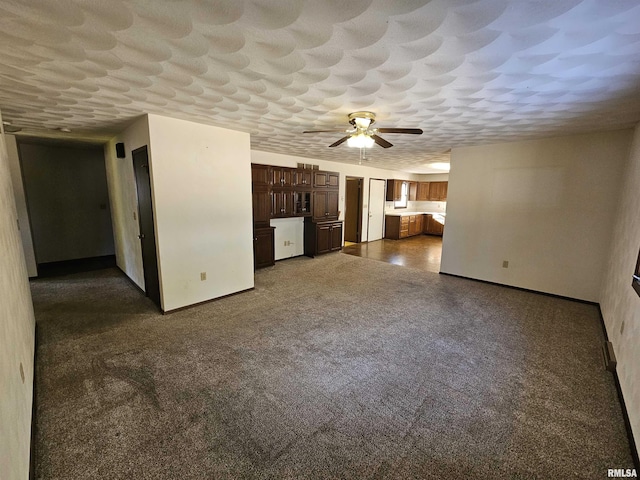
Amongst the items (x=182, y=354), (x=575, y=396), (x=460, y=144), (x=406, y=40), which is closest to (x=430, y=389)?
(x=575, y=396)

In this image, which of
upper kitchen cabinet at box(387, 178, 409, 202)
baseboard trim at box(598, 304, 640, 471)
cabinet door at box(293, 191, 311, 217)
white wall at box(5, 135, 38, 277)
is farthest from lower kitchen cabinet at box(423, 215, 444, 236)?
white wall at box(5, 135, 38, 277)

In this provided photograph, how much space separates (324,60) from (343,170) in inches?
221

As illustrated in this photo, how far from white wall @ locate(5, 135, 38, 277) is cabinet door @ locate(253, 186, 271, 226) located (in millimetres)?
3682

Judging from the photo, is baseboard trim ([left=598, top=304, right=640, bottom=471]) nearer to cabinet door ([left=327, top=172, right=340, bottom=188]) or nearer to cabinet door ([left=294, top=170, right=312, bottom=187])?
cabinet door ([left=294, top=170, right=312, bottom=187])

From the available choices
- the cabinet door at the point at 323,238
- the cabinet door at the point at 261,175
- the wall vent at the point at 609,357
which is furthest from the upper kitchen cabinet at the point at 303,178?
the wall vent at the point at 609,357

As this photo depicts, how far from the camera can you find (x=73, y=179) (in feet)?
19.0

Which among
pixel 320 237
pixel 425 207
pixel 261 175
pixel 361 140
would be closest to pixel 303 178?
pixel 261 175

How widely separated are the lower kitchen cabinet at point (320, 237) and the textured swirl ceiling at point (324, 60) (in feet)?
11.1

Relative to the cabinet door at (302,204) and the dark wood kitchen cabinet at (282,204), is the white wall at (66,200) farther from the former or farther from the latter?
the cabinet door at (302,204)

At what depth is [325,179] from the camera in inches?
255

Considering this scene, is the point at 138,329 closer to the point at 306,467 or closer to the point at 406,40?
the point at 306,467

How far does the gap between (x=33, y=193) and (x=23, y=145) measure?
908mm

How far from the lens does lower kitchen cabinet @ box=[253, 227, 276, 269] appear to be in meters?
5.29

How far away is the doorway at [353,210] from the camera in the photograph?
7.92 metres
